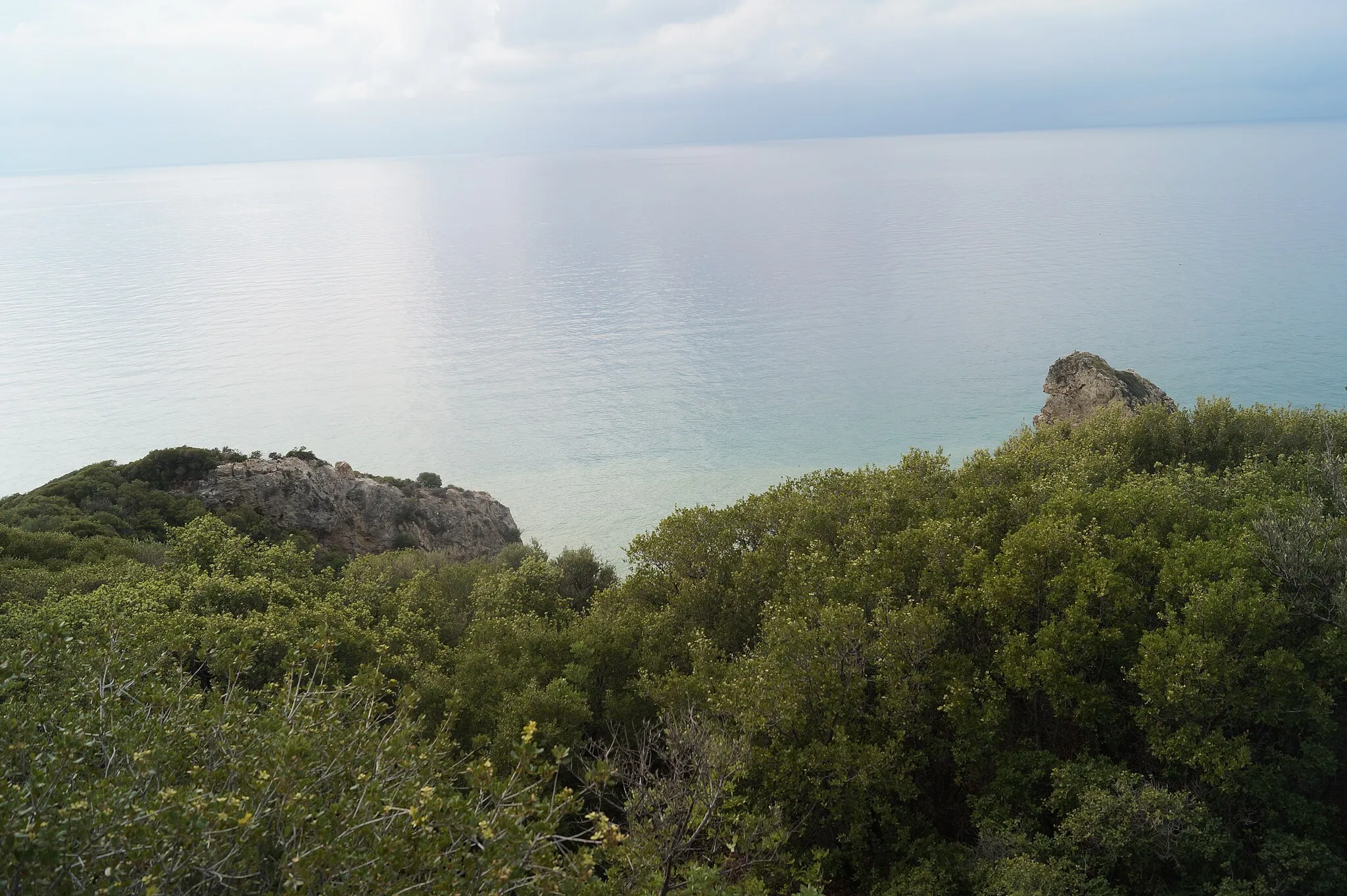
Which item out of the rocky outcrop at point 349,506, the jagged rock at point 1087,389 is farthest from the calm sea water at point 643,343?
the jagged rock at point 1087,389

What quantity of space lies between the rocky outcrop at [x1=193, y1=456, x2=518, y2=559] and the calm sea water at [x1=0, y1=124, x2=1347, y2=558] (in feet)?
25.9

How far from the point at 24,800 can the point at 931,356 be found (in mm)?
82038

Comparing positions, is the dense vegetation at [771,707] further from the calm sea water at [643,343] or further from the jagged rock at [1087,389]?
the calm sea water at [643,343]

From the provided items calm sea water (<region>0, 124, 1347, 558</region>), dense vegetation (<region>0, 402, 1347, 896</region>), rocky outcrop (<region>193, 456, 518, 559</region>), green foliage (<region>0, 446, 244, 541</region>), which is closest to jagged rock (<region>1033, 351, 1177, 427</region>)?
calm sea water (<region>0, 124, 1347, 558</region>)

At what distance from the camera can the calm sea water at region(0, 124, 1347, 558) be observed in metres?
64.9

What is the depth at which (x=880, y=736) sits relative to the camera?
47.5 ft

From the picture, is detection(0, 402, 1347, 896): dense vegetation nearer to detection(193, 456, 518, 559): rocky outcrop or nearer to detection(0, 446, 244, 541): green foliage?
detection(0, 446, 244, 541): green foliage

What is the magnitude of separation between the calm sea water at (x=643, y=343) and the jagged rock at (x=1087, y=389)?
17.2 m

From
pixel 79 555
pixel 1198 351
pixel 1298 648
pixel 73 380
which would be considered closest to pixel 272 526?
pixel 79 555

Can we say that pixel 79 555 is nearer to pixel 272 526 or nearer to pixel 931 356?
pixel 272 526

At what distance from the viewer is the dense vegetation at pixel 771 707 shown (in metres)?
7.90

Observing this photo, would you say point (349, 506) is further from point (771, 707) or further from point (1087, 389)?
point (1087, 389)

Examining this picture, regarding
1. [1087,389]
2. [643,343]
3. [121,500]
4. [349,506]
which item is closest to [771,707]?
[349,506]

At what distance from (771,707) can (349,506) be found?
2997 cm
